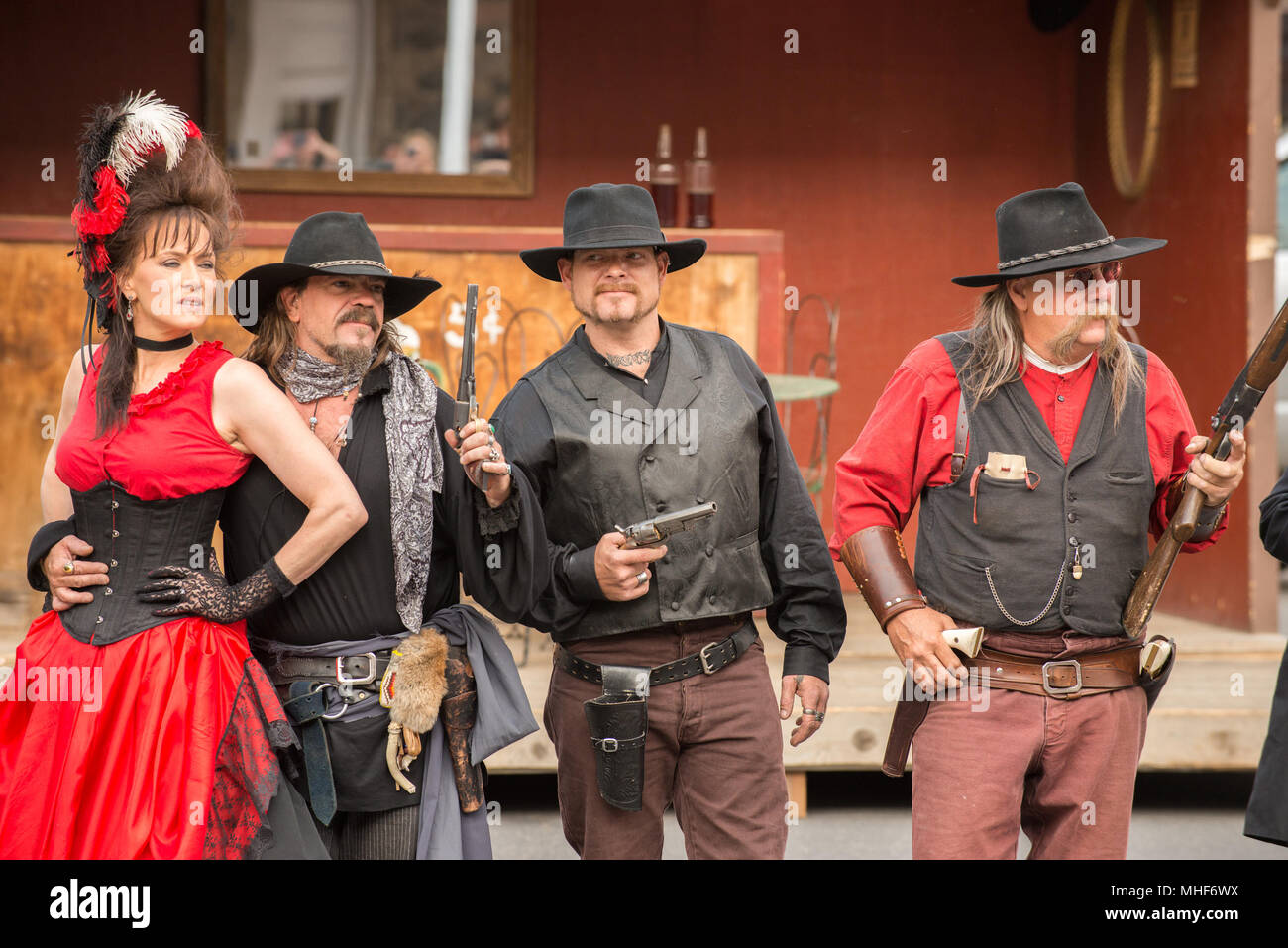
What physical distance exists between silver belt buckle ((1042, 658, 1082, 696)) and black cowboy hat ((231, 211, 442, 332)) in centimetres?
162

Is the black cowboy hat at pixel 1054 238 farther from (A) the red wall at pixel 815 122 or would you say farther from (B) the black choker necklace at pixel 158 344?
(A) the red wall at pixel 815 122

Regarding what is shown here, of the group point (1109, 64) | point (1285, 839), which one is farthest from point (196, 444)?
point (1109, 64)

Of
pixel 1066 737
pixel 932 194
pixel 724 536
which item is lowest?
pixel 1066 737

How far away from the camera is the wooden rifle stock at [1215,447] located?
287 cm

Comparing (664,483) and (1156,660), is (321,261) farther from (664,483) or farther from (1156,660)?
(1156,660)

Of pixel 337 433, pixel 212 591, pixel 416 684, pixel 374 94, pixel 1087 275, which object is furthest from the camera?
pixel 374 94

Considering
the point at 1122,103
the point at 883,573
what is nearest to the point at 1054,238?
the point at 883,573

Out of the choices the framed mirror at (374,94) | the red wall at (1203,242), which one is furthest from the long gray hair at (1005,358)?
the framed mirror at (374,94)

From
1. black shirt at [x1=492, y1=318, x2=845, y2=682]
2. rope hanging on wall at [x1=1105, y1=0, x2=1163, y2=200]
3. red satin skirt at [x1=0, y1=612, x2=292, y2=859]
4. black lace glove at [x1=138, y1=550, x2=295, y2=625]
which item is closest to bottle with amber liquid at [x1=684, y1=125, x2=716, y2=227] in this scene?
rope hanging on wall at [x1=1105, y1=0, x2=1163, y2=200]

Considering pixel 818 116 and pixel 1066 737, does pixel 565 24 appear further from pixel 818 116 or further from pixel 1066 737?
pixel 1066 737

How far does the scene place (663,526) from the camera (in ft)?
9.44

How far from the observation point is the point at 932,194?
721 cm

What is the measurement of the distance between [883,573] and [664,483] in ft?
1.74

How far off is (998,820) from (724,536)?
2.81 feet
